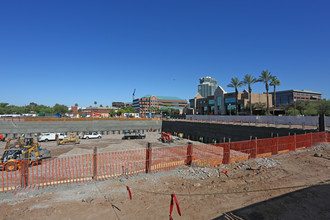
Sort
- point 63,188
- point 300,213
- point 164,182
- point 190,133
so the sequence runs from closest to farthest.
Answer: point 300,213 → point 63,188 → point 164,182 → point 190,133

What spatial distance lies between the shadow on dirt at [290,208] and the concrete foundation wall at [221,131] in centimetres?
1877

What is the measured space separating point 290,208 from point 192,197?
3539 millimetres

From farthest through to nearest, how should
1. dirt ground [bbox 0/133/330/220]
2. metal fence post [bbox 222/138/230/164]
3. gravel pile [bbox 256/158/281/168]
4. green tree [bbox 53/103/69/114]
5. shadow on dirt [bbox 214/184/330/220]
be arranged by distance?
green tree [bbox 53/103/69/114] → metal fence post [bbox 222/138/230/164] → gravel pile [bbox 256/158/281/168] → dirt ground [bbox 0/133/330/220] → shadow on dirt [bbox 214/184/330/220]

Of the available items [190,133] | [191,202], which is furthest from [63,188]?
[190,133]

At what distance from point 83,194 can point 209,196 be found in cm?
560

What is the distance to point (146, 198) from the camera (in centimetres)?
762

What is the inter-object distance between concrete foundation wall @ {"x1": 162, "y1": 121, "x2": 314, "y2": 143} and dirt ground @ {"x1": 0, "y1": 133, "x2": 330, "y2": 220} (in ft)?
56.5

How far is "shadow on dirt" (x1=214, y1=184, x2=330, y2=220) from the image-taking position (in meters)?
5.85

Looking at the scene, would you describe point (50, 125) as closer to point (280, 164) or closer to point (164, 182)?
point (164, 182)

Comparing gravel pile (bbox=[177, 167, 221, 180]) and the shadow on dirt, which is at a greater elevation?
the shadow on dirt

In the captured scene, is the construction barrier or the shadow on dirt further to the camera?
the construction barrier

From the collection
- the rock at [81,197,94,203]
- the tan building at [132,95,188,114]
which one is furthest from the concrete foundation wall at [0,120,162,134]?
the tan building at [132,95,188,114]

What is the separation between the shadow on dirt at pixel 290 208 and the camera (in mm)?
5848

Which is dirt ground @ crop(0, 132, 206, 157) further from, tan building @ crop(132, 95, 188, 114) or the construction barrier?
tan building @ crop(132, 95, 188, 114)
